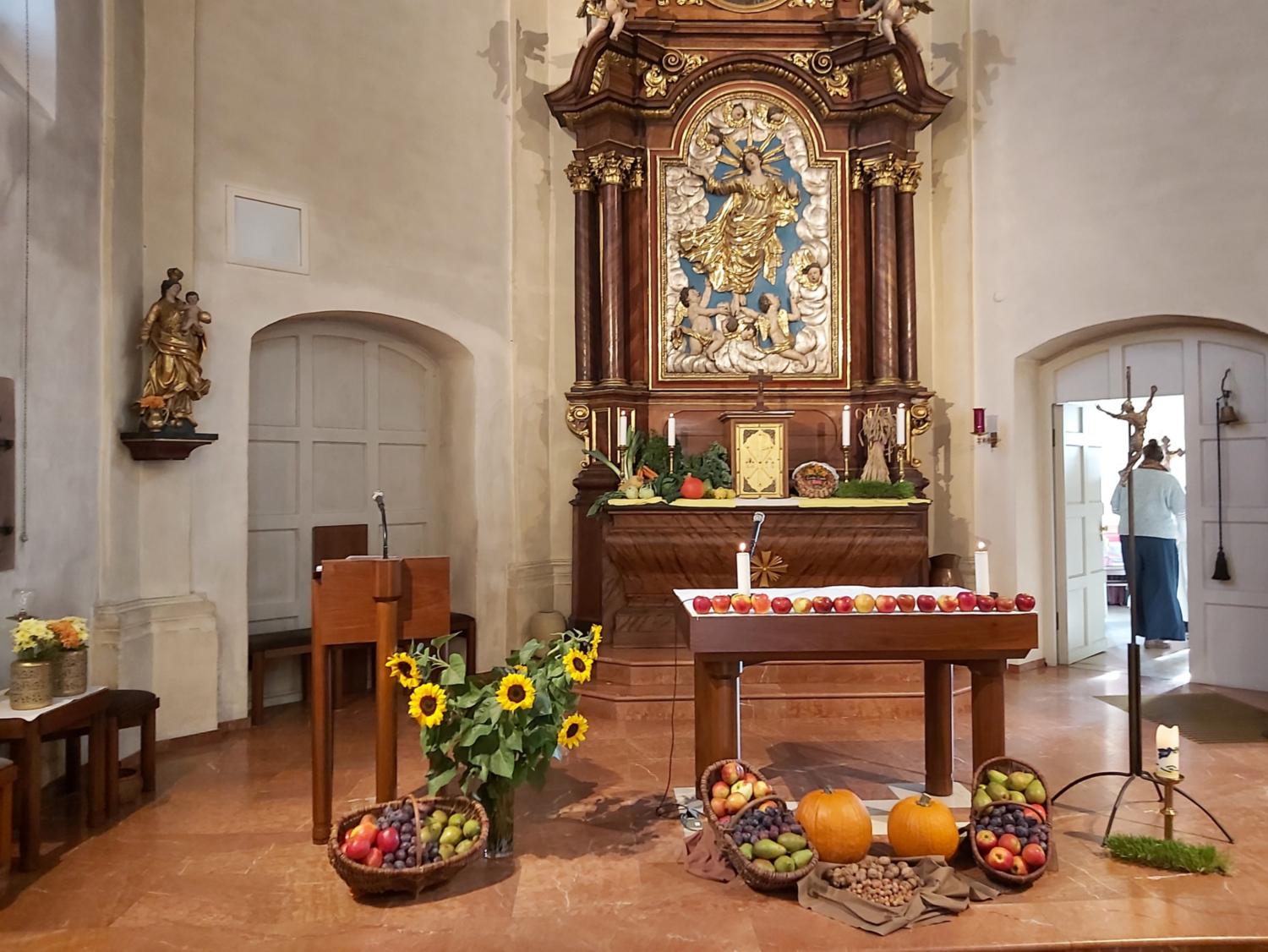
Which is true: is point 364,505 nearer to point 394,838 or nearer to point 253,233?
point 253,233

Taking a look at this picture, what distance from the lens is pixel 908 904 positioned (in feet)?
11.4

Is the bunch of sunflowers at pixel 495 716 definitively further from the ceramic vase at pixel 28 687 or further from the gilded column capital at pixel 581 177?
the gilded column capital at pixel 581 177

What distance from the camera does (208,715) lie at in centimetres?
607

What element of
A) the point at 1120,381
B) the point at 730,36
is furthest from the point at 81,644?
the point at 1120,381

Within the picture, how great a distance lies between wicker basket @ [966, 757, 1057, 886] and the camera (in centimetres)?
365

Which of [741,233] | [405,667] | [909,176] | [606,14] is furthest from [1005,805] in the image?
[606,14]

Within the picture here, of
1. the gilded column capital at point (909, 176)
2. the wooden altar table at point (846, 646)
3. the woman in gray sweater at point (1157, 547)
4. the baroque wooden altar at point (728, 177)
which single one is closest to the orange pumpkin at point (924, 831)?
the wooden altar table at point (846, 646)

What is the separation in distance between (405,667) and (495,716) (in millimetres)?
456

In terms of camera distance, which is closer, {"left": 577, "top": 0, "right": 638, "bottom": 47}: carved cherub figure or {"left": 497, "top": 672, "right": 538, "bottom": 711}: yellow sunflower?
{"left": 497, "top": 672, "right": 538, "bottom": 711}: yellow sunflower

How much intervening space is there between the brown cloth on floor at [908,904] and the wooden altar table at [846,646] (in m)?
0.87

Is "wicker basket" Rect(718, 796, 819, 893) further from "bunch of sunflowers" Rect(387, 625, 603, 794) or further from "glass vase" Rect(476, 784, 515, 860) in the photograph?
"glass vase" Rect(476, 784, 515, 860)

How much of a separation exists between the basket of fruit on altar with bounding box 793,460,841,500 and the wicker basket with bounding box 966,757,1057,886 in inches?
133

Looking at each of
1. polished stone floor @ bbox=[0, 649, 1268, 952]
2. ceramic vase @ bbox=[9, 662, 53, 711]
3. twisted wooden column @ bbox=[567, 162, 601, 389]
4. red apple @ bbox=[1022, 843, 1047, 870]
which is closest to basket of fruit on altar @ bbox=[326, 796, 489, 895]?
polished stone floor @ bbox=[0, 649, 1268, 952]

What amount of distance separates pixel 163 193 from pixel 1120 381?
733 cm
